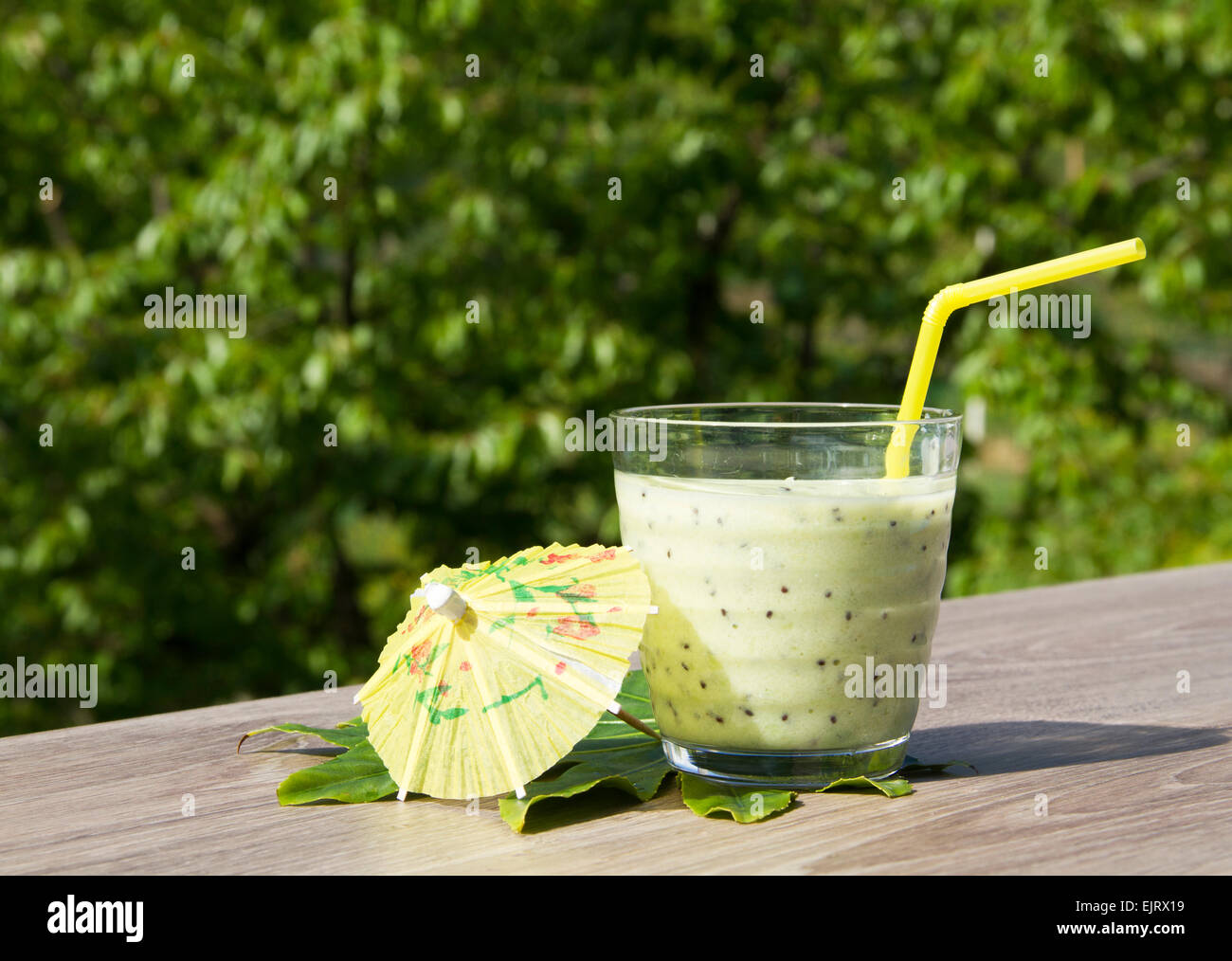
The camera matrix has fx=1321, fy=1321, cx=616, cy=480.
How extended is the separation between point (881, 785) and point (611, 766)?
19cm

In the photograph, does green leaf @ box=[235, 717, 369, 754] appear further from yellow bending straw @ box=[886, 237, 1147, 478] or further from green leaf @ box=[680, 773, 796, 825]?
yellow bending straw @ box=[886, 237, 1147, 478]

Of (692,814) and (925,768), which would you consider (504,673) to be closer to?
(692,814)

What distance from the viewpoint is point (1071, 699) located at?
3.66 feet

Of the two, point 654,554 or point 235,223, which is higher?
point 235,223

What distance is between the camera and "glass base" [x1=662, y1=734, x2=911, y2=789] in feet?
2.85

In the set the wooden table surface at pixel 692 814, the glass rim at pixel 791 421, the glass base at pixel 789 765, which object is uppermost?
the glass rim at pixel 791 421

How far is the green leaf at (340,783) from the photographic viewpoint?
2.80ft

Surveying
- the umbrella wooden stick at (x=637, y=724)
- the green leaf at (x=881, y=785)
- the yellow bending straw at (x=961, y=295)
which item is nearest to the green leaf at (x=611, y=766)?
the umbrella wooden stick at (x=637, y=724)

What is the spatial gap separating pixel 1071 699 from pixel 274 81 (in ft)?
8.41

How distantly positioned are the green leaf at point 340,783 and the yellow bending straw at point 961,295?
391mm

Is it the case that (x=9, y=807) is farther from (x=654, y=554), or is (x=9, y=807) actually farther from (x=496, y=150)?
(x=496, y=150)

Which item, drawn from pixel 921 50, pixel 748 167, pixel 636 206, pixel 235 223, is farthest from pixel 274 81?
pixel 921 50

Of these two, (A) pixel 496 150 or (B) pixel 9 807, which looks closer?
(B) pixel 9 807

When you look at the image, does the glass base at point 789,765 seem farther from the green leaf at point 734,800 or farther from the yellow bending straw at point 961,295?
the yellow bending straw at point 961,295
